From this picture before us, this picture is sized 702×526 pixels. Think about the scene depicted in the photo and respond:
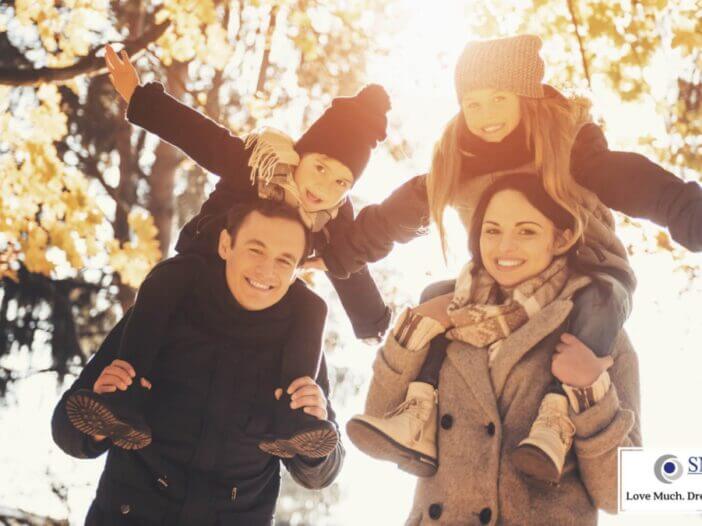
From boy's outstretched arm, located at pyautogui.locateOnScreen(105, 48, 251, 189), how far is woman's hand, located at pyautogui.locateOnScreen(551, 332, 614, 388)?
3.34ft

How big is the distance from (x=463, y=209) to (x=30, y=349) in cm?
498

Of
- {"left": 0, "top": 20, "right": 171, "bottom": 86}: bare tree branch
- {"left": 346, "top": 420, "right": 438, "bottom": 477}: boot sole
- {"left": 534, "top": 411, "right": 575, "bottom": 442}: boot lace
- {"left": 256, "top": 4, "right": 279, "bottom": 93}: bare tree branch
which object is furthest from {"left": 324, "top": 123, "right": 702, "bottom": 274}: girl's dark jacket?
{"left": 256, "top": 4, "right": 279, "bottom": 93}: bare tree branch

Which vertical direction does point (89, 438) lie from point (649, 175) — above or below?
below

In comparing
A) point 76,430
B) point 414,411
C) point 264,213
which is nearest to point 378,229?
point 264,213

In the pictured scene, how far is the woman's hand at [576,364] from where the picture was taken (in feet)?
6.19

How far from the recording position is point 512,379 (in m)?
2.04

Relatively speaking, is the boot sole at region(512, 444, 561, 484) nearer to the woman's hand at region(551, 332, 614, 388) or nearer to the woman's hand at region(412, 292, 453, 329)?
the woman's hand at region(551, 332, 614, 388)

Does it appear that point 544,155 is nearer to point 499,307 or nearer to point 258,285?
point 499,307

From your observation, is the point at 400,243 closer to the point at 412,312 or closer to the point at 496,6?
the point at 412,312

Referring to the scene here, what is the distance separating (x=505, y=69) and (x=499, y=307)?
0.57 meters

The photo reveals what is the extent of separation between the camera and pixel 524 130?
2154mm

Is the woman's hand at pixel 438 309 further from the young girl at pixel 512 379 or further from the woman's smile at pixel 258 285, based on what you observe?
the woman's smile at pixel 258 285

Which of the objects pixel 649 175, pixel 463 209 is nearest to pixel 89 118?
pixel 463 209

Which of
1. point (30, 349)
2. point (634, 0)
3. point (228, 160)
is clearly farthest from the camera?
point (30, 349)
